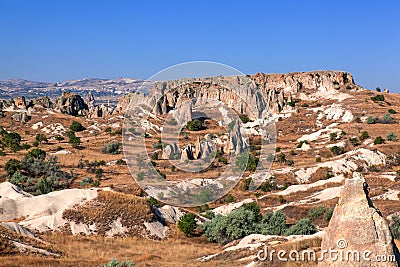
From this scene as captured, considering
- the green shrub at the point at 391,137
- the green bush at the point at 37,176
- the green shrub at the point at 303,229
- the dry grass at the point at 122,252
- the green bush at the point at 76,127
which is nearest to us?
the dry grass at the point at 122,252

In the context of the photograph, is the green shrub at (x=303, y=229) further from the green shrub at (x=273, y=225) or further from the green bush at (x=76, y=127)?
the green bush at (x=76, y=127)

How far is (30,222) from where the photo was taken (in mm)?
21344

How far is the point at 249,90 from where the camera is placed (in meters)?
84.2

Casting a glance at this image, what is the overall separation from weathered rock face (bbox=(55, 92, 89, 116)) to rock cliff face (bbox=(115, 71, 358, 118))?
9306mm

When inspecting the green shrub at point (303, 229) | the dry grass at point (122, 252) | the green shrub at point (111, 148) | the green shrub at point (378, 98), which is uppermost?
the green shrub at point (378, 98)

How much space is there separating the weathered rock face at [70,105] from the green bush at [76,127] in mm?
18919

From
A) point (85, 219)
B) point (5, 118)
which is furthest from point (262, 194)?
point (5, 118)

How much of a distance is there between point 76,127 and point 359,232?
72902 millimetres

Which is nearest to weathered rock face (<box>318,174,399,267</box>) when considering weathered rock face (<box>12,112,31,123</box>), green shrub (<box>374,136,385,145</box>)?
green shrub (<box>374,136,385,145</box>)

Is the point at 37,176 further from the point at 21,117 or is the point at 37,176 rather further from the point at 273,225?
the point at 21,117

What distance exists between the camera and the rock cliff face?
231ft

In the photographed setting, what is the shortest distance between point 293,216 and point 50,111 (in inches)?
2854

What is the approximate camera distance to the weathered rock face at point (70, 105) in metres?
97.6

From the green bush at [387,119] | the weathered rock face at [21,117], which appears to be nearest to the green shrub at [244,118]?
the green bush at [387,119]
